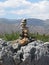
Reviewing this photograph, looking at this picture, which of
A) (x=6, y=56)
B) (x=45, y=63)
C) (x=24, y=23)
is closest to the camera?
(x=6, y=56)

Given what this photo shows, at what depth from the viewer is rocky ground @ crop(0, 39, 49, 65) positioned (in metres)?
12.5

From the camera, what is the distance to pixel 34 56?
506 inches

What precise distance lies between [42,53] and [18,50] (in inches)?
37.2

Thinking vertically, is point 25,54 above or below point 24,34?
below

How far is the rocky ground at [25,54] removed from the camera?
12.5 meters

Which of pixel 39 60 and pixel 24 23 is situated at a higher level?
pixel 24 23

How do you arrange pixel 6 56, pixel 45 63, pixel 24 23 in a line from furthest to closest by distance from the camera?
pixel 24 23 < pixel 45 63 < pixel 6 56

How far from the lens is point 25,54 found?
41.8ft

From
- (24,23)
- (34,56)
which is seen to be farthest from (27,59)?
(24,23)

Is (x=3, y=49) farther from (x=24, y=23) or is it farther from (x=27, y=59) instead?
(x=24, y=23)

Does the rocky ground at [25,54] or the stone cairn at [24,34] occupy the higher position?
the stone cairn at [24,34]

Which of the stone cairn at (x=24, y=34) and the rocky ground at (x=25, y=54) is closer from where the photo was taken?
the rocky ground at (x=25, y=54)

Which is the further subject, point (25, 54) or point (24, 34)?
point (24, 34)

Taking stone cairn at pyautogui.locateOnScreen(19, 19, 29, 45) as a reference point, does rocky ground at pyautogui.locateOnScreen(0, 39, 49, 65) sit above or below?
below
